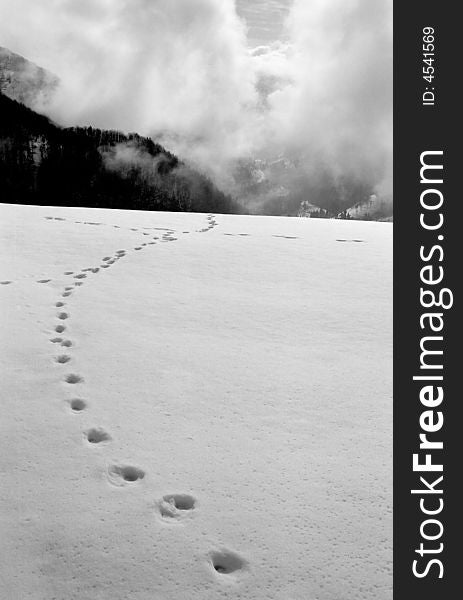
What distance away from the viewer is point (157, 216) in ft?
35.0

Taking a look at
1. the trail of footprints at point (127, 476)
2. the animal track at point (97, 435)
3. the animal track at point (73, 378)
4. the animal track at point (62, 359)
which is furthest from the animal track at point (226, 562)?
the animal track at point (62, 359)

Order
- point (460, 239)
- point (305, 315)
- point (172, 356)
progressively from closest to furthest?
point (460, 239) → point (172, 356) → point (305, 315)

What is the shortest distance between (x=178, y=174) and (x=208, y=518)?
171049mm

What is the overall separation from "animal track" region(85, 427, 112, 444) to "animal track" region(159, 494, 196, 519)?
22.6 inches

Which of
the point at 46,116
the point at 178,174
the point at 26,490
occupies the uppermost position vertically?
the point at 46,116

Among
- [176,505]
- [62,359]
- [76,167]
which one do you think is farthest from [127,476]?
[76,167]

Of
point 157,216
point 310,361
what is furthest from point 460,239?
point 157,216

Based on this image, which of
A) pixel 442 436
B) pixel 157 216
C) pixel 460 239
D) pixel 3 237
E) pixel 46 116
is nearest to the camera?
pixel 442 436

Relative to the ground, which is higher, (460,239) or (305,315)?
(460,239)

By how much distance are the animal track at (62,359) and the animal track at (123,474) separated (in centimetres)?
132

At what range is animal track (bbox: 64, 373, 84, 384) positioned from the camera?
11.1 ft

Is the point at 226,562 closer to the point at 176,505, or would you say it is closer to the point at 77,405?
the point at 176,505

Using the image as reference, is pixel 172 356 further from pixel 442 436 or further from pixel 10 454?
pixel 442 436

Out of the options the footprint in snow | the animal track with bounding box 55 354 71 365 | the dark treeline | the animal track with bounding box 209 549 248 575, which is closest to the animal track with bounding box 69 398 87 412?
the animal track with bounding box 55 354 71 365
